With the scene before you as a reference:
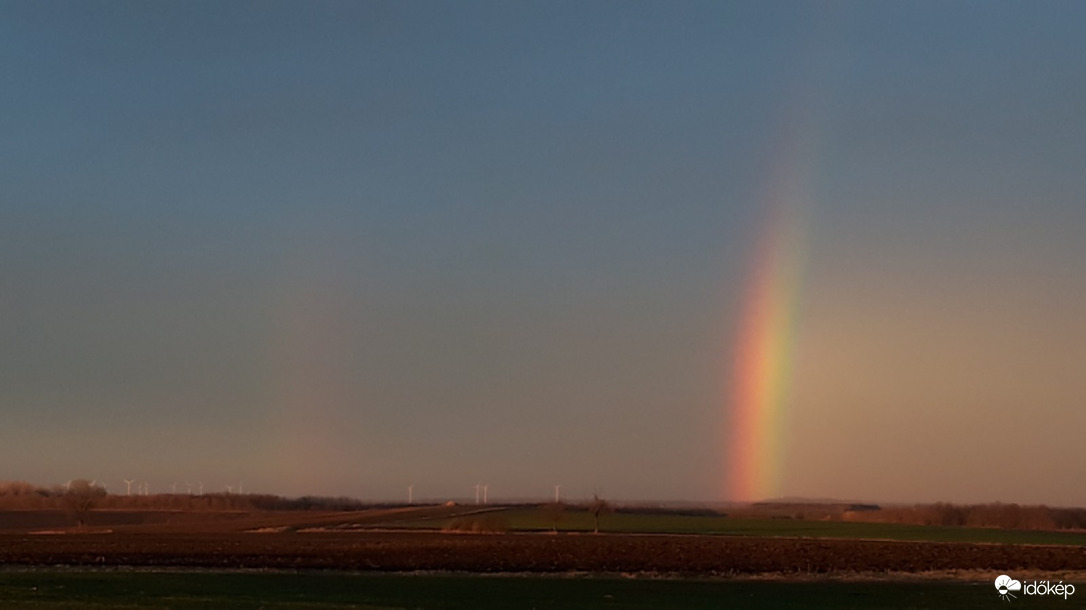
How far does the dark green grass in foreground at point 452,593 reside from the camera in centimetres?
3356

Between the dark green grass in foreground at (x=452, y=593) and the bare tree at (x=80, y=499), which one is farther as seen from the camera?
the bare tree at (x=80, y=499)

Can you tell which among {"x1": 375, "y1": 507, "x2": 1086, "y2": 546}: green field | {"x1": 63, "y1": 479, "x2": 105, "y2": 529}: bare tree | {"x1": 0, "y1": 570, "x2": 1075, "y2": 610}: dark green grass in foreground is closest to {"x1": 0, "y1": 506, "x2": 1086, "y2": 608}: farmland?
{"x1": 0, "y1": 570, "x2": 1075, "y2": 610}: dark green grass in foreground

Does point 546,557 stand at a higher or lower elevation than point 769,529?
higher

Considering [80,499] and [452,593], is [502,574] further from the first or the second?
[80,499]

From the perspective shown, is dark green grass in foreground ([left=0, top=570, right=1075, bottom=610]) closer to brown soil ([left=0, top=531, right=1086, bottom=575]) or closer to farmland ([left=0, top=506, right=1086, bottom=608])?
farmland ([left=0, top=506, right=1086, bottom=608])

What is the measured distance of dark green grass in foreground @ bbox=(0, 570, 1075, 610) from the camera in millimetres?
33562

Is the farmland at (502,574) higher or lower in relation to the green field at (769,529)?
higher

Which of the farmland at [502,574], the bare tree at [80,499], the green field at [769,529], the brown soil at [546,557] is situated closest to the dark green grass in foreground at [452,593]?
the farmland at [502,574]

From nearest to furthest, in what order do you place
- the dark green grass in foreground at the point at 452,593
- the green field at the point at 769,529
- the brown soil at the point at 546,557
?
the dark green grass in foreground at the point at 452,593 → the brown soil at the point at 546,557 → the green field at the point at 769,529

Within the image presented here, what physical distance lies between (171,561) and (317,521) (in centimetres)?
10025

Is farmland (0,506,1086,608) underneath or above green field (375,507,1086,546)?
above

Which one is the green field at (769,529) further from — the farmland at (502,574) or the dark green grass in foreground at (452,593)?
the dark green grass in foreground at (452,593)

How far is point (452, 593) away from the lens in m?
39.0

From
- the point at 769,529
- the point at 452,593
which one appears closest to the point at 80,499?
the point at 769,529
